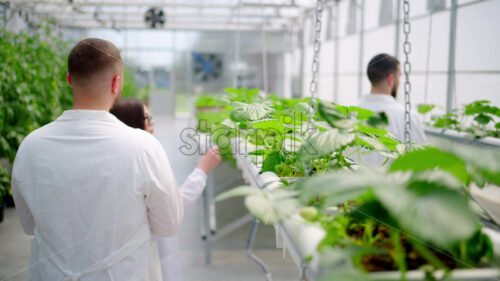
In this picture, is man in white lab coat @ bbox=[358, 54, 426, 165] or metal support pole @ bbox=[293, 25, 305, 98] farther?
metal support pole @ bbox=[293, 25, 305, 98]

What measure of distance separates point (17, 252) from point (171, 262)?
2.07 metres

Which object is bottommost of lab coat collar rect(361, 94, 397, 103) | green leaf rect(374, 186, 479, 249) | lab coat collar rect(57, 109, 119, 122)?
green leaf rect(374, 186, 479, 249)

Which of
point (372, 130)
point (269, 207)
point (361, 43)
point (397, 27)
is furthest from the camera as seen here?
point (361, 43)

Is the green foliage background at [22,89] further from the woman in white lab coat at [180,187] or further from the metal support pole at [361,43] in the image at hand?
the metal support pole at [361,43]

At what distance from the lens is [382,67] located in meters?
2.55

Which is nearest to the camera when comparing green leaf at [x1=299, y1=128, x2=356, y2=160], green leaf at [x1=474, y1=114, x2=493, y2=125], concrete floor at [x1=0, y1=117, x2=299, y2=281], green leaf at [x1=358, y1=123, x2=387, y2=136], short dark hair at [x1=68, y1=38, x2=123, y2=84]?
green leaf at [x1=299, y1=128, x2=356, y2=160]

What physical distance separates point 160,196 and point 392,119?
1.70 meters

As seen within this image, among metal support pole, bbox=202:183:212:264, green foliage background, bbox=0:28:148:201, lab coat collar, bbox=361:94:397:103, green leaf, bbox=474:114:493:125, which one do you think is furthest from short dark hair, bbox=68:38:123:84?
green foliage background, bbox=0:28:148:201

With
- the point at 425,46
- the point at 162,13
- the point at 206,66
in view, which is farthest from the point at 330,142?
the point at 206,66

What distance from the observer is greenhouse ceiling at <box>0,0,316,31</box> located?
955 cm

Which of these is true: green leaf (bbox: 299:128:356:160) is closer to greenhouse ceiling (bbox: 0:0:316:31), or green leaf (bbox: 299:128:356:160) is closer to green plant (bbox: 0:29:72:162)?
green plant (bbox: 0:29:72:162)

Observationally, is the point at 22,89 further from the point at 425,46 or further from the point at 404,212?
the point at 425,46

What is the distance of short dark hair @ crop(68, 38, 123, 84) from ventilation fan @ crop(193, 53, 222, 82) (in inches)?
514

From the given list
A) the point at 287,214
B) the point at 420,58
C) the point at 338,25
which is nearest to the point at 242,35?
the point at 338,25
